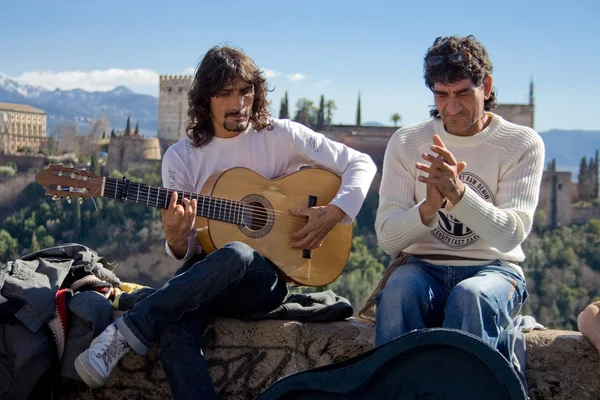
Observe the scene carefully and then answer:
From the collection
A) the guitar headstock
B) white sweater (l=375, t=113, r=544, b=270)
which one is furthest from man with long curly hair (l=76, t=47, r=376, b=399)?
white sweater (l=375, t=113, r=544, b=270)

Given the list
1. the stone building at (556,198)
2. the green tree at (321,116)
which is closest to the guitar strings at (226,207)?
the stone building at (556,198)

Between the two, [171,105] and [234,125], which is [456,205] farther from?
[171,105]

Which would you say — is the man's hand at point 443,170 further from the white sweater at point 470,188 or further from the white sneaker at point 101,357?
the white sneaker at point 101,357

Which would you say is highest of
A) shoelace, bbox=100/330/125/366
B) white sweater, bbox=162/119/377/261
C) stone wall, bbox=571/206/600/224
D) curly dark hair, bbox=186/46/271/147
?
curly dark hair, bbox=186/46/271/147

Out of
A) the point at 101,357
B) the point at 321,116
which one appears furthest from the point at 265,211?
the point at 321,116

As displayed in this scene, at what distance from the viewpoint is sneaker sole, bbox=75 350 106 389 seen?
9.29ft

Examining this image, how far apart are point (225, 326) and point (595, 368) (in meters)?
1.32

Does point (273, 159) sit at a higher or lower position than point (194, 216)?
higher

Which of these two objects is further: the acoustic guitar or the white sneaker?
the acoustic guitar

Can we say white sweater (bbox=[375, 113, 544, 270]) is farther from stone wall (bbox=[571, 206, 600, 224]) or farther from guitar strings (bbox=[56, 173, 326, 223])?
stone wall (bbox=[571, 206, 600, 224])

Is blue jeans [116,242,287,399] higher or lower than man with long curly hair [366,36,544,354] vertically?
lower

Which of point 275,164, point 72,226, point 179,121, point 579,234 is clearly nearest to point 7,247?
point 72,226

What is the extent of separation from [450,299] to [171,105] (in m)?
64.0

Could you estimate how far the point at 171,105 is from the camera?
65312mm
